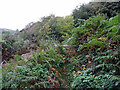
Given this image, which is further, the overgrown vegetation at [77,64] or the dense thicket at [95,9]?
the dense thicket at [95,9]

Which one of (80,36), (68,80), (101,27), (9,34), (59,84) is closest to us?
(59,84)

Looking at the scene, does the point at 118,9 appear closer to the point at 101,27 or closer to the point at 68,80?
the point at 101,27

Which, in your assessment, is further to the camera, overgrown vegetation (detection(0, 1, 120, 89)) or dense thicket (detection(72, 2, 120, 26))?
dense thicket (detection(72, 2, 120, 26))

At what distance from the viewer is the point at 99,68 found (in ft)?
8.18

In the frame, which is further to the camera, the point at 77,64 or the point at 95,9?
the point at 95,9

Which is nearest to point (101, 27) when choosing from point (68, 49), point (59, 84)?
point (68, 49)

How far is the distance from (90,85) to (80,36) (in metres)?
2.09

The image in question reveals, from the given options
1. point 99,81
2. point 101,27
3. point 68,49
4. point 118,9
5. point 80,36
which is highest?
point 118,9

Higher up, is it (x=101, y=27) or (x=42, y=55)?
(x=101, y=27)

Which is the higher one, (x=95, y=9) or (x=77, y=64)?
(x=95, y=9)

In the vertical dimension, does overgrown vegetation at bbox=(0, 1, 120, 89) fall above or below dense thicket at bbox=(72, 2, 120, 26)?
below

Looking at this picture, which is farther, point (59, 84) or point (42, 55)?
point (42, 55)

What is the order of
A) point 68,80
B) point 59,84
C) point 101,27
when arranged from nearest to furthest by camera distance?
point 59,84 < point 68,80 < point 101,27

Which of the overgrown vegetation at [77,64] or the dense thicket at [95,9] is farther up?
the dense thicket at [95,9]
